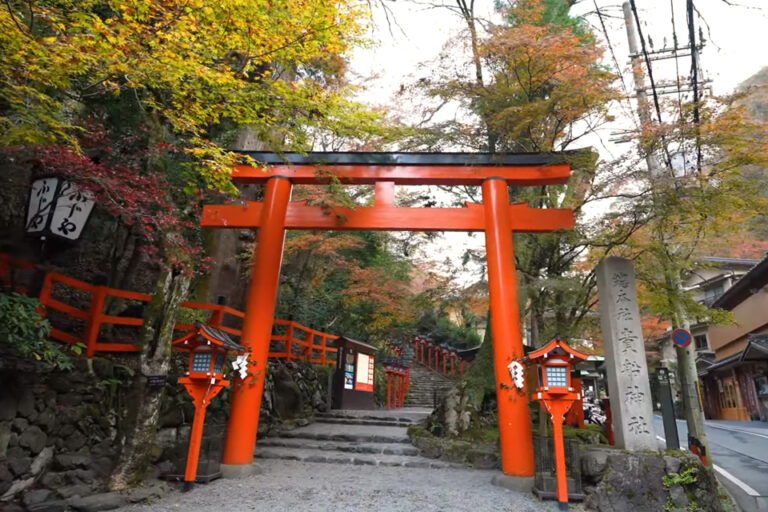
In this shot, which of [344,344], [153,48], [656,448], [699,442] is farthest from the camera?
[344,344]

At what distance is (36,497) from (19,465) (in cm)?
41

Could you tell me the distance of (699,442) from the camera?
7785mm

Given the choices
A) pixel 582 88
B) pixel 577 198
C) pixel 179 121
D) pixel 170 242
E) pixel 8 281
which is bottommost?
pixel 8 281

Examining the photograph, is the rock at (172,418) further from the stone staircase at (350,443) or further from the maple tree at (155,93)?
the stone staircase at (350,443)

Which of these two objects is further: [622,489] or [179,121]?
[622,489]

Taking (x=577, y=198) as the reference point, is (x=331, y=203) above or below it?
below

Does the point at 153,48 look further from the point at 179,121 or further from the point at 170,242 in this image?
the point at 170,242

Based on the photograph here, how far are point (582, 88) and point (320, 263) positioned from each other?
9.21 m

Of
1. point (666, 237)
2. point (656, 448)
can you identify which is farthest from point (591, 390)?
point (656, 448)

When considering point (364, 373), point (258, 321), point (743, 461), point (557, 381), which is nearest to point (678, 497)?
point (557, 381)

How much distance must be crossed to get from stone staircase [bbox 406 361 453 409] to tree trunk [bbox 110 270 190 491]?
512 inches

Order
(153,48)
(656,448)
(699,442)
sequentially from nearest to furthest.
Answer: (153,48) → (656,448) → (699,442)

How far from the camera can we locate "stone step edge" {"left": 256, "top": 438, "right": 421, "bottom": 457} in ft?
27.7

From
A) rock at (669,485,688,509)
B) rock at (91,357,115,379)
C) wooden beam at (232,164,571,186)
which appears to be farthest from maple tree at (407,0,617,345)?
rock at (91,357,115,379)
